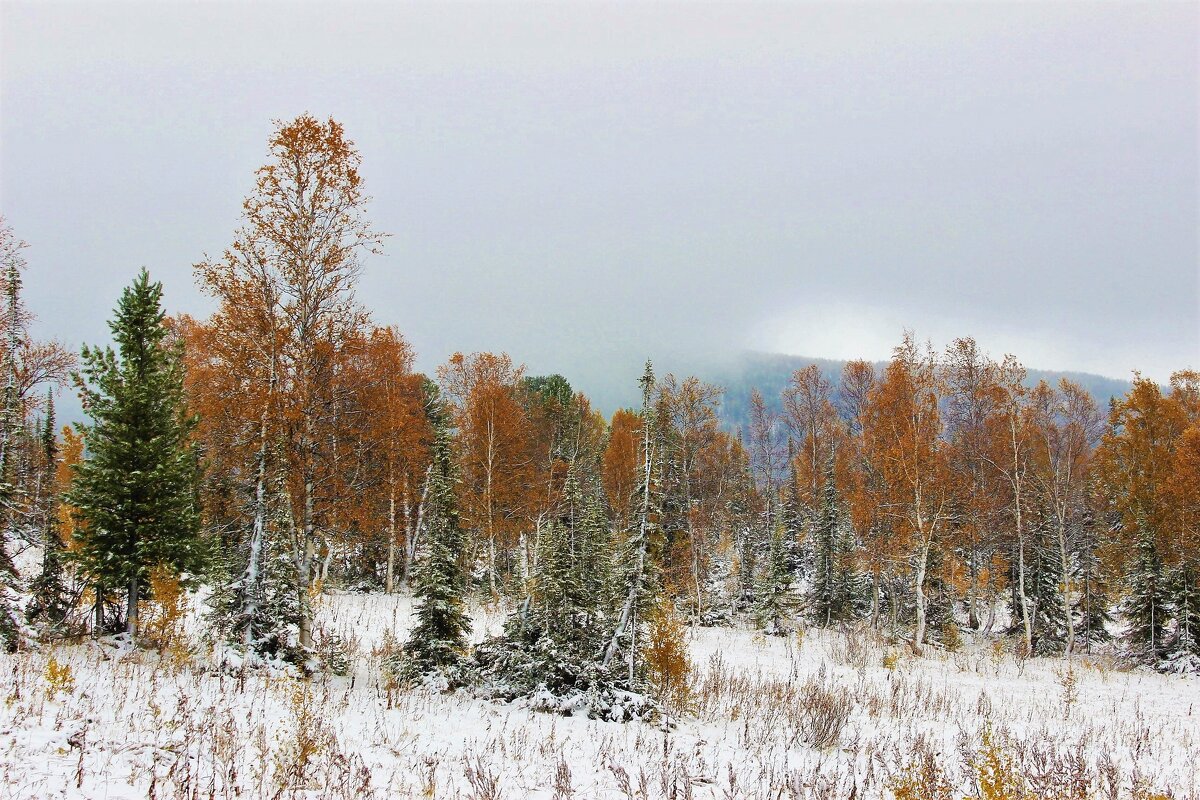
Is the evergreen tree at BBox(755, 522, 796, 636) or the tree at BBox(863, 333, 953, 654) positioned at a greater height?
the tree at BBox(863, 333, 953, 654)

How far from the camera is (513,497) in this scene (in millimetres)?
28516

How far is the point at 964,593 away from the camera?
3384cm

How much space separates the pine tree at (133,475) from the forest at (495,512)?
2.3 inches

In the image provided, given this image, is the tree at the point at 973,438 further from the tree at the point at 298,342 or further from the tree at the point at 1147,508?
the tree at the point at 298,342

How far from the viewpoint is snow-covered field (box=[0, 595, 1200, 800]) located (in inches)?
224

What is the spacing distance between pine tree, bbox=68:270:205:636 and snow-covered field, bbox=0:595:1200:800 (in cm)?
173

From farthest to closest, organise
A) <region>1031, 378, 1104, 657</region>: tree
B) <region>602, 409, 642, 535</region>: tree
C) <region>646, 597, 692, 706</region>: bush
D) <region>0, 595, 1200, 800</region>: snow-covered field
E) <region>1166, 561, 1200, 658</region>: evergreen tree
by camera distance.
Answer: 1. <region>602, 409, 642, 535</region>: tree
2. <region>1031, 378, 1104, 657</region>: tree
3. <region>1166, 561, 1200, 658</region>: evergreen tree
4. <region>646, 597, 692, 706</region>: bush
5. <region>0, 595, 1200, 800</region>: snow-covered field

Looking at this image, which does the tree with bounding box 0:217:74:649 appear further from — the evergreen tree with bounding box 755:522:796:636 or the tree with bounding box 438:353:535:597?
the evergreen tree with bounding box 755:522:796:636

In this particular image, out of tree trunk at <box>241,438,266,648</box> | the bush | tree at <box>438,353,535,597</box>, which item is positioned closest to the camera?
the bush

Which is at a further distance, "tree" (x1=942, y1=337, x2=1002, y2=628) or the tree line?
"tree" (x1=942, y1=337, x2=1002, y2=628)

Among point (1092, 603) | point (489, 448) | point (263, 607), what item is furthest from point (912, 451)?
point (263, 607)

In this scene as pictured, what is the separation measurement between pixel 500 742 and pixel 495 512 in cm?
1942

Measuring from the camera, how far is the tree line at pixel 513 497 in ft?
38.9

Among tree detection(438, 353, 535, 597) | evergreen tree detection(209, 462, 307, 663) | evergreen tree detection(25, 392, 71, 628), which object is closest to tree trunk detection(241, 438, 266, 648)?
evergreen tree detection(209, 462, 307, 663)
